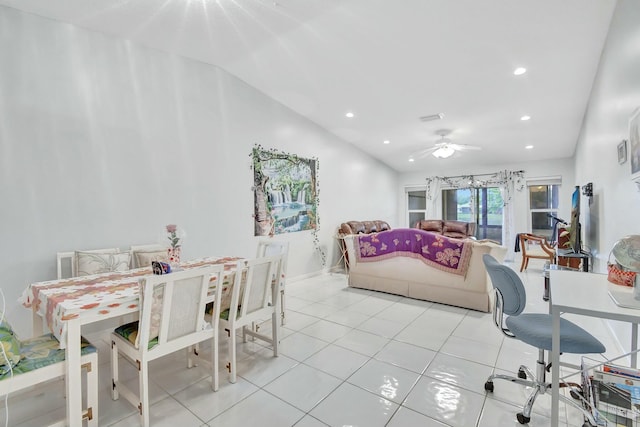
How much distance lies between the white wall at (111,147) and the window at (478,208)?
568cm

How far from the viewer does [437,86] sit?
3947mm

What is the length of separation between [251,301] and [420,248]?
99.5 inches

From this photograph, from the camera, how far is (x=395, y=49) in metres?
3.27

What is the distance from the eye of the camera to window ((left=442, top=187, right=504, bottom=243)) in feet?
24.5

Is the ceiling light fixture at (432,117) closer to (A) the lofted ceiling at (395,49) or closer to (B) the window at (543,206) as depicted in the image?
(A) the lofted ceiling at (395,49)

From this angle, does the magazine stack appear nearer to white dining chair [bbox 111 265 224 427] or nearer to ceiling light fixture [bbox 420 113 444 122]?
white dining chair [bbox 111 265 224 427]

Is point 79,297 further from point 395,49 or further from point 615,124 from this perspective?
point 615,124

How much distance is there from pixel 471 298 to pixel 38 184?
4781 millimetres

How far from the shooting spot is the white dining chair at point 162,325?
5.77 ft

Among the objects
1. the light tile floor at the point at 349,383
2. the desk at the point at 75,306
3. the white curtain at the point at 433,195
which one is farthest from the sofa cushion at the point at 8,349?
the white curtain at the point at 433,195

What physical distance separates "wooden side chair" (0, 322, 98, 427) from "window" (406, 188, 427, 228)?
836cm

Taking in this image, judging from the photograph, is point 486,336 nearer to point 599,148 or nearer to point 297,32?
point 599,148

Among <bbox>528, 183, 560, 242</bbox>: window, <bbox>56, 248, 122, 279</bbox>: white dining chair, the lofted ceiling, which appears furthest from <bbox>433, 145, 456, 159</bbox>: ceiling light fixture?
<bbox>56, 248, 122, 279</bbox>: white dining chair

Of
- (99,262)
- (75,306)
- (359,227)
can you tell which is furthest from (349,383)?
(359,227)
